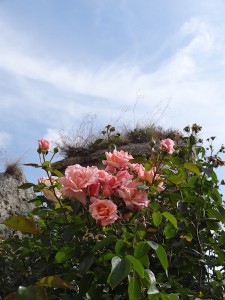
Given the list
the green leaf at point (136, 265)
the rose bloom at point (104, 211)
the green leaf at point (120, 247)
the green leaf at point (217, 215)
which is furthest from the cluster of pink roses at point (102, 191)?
the green leaf at point (217, 215)

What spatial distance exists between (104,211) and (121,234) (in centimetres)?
19

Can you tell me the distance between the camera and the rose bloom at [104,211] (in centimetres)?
161

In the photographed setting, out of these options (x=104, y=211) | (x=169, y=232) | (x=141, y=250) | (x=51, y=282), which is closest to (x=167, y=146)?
(x=169, y=232)

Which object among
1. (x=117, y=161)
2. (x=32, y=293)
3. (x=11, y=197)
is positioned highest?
(x=11, y=197)

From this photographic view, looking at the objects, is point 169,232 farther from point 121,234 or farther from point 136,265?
point 136,265

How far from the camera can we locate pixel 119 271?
1342 mm

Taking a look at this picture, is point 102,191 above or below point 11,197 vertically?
below

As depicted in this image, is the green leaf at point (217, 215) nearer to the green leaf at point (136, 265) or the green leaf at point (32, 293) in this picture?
the green leaf at point (136, 265)

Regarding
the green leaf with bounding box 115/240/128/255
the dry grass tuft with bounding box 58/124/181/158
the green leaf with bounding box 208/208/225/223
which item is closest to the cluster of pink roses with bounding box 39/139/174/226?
the green leaf with bounding box 115/240/128/255

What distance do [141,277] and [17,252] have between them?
3.29 feet

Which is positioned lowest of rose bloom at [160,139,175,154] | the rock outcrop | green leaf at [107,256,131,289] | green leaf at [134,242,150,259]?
green leaf at [107,256,131,289]

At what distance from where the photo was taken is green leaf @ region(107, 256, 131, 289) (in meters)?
1.31

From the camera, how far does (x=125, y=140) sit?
6707 mm

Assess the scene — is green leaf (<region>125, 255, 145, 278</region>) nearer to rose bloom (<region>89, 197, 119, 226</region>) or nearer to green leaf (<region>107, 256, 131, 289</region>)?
green leaf (<region>107, 256, 131, 289</region>)
